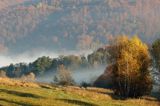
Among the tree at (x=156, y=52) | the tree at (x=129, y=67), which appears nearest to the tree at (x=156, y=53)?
the tree at (x=156, y=52)

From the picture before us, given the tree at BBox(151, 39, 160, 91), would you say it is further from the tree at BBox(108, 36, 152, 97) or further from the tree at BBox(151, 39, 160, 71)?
the tree at BBox(108, 36, 152, 97)

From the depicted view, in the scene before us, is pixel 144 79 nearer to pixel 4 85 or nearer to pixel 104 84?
pixel 4 85

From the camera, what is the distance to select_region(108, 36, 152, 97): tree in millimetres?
94000

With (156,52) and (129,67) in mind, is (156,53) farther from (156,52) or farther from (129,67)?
(129,67)

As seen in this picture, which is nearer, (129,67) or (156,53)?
(129,67)

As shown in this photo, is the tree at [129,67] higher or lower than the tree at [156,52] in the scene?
lower

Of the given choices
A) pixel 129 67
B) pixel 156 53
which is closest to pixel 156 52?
pixel 156 53

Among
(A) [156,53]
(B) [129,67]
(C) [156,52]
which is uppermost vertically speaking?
(C) [156,52]

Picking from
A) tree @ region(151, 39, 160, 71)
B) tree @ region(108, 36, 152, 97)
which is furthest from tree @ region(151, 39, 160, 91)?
tree @ region(108, 36, 152, 97)

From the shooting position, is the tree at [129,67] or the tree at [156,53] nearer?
the tree at [129,67]

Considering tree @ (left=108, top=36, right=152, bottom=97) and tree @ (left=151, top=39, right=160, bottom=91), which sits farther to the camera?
tree @ (left=151, top=39, right=160, bottom=91)

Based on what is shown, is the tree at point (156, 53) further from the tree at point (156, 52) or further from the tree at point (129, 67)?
the tree at point (129, 67)

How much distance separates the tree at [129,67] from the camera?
308 feet

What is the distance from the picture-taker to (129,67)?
93.7 metres
